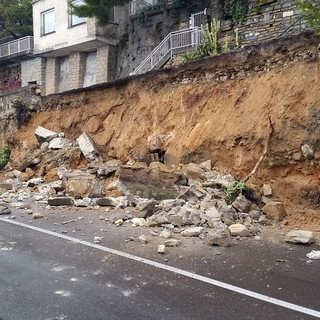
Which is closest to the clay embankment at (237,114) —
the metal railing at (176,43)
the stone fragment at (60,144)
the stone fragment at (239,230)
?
the stone fragment at (60,144)

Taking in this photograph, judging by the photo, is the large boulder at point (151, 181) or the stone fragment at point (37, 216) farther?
the large boulder at point (151, 181)

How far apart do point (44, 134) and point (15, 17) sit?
1641 cm

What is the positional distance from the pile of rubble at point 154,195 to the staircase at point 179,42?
17.7 feet

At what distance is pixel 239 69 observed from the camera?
435 inches

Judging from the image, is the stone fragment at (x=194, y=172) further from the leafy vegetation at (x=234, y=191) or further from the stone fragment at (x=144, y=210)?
the stone fragment at (x=144, y=210)

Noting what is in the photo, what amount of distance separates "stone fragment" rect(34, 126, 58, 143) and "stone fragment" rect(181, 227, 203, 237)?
1103cm

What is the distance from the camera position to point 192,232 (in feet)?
23.5

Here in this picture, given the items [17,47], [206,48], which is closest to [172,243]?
[206,48]

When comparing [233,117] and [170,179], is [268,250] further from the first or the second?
[233,117]

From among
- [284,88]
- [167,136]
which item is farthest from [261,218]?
[167,136]

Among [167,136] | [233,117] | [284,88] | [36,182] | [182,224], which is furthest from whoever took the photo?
[36,182]

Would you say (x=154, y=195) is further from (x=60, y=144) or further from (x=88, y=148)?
(x=60, y=144)

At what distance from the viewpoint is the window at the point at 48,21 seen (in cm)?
2594

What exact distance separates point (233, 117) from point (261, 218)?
139 inches
